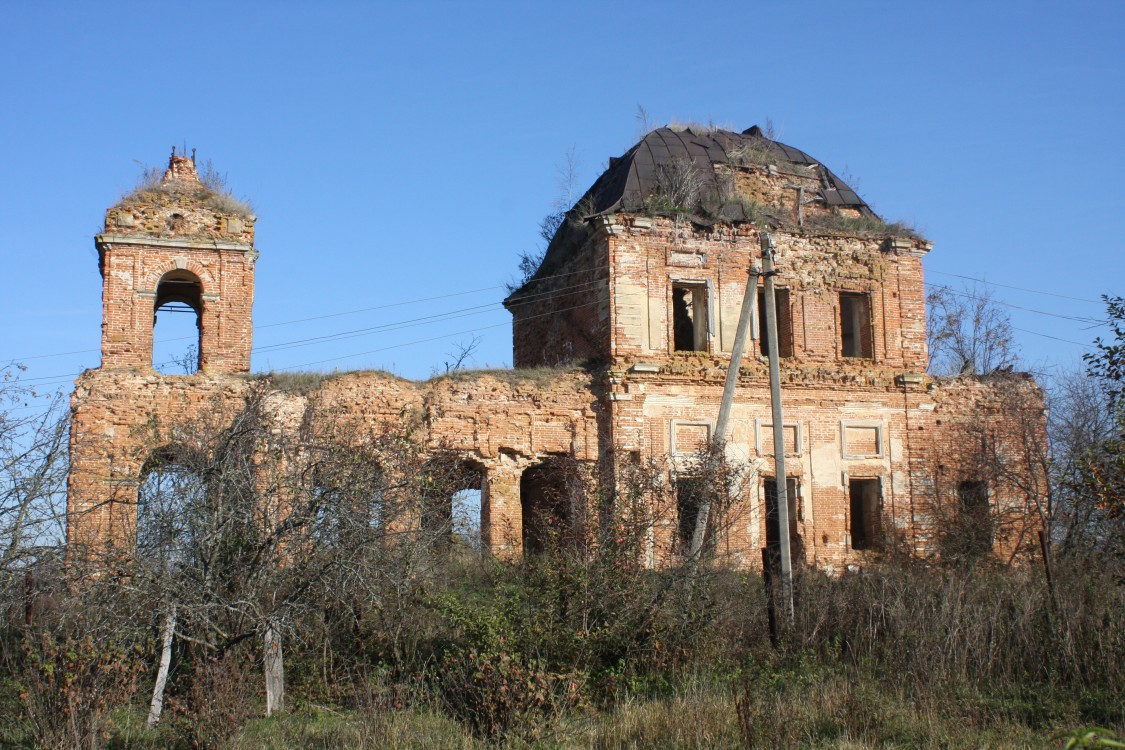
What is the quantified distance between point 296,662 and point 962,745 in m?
6.85

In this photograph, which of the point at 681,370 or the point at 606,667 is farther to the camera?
the point at 681,370

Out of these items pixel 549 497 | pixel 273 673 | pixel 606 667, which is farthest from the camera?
pixel 549 497

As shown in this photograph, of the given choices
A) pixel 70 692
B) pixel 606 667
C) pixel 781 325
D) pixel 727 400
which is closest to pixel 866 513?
pixel 781 325

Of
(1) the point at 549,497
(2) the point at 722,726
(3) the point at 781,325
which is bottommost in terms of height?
(2) the point at 722,726

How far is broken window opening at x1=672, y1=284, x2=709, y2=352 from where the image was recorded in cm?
2075

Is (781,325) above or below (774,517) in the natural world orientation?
above

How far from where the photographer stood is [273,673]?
11039mm

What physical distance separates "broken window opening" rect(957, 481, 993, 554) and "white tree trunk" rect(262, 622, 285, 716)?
1372cm

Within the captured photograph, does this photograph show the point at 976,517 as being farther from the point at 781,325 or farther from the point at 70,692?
the point at 70,692

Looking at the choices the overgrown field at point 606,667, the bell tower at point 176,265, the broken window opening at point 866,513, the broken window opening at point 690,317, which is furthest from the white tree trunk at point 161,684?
the broken window opening at point 866,513

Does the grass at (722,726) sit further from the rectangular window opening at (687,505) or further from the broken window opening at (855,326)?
the broken window opening at (855,326)

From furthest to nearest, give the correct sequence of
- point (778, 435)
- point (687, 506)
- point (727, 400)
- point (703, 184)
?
point (703, 184) → point (687, 506) → point (727, 400) → point (778, 435)

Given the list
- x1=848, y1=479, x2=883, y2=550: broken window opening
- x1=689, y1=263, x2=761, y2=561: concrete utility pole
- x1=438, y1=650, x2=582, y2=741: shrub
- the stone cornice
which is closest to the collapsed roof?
x1=689, y1=263, x2=761, y2=561: concrete utility pole

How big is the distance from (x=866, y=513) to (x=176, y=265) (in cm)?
1322
